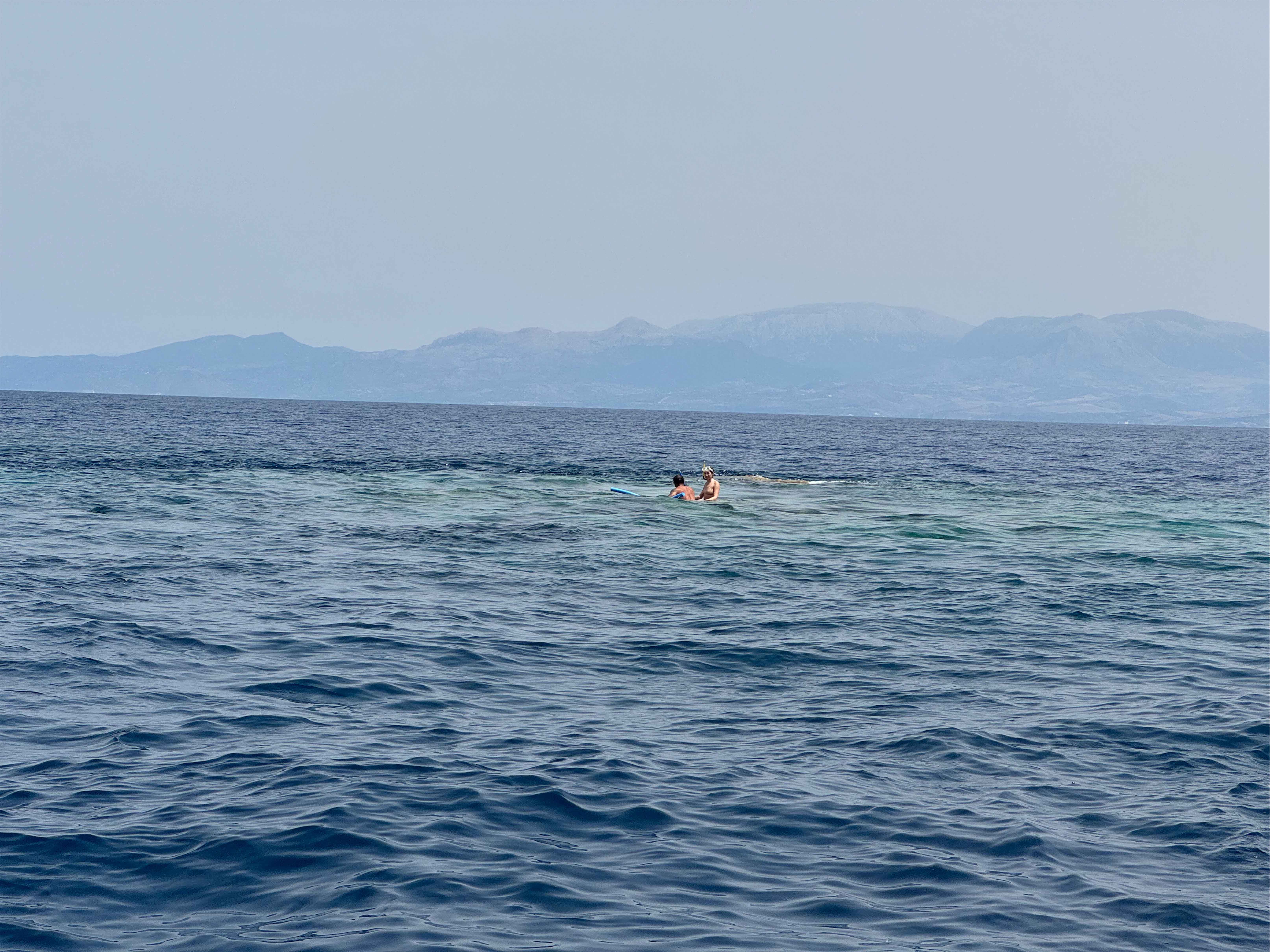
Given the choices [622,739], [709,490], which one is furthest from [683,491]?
[622,739]

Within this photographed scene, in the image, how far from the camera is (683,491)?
142ft

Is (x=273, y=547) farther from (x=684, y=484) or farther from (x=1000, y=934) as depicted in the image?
(x=1000, y=934)

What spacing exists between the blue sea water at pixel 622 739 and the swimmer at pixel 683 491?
6971mm

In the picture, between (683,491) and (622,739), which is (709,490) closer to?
(683,491)

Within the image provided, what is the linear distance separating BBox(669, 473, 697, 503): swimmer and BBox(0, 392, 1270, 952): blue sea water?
697 cm

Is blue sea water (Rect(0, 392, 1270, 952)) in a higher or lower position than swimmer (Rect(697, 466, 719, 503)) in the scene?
lower

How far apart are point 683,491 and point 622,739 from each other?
1128 inches

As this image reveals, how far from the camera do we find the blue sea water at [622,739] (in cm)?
1035

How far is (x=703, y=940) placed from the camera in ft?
32.0

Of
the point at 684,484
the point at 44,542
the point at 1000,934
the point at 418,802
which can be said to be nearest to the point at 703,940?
the point at 1000,934

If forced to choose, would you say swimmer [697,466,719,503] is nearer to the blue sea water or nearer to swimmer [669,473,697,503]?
swimmer [669,473,697,503]

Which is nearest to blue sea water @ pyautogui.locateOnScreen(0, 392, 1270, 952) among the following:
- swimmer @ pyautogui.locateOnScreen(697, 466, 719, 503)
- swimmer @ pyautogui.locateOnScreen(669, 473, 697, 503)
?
swimmer @ pyautogui.locateOnScreen(697, 466, 719, 503)

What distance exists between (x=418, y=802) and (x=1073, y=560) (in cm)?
2410

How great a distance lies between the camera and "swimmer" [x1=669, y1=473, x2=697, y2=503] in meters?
43.2
